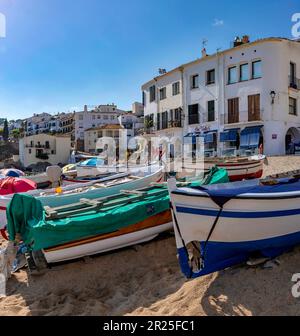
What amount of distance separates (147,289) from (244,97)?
949 inches

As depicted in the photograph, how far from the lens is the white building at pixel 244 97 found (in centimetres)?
2467

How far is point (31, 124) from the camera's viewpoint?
4176 inches

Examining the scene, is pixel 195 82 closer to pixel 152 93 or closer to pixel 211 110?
pixel 211 110

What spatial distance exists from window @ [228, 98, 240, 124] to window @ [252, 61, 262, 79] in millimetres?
2417

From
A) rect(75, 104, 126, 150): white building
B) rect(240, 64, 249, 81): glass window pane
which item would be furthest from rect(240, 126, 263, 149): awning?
rect(75, 104, 126, 150): white building

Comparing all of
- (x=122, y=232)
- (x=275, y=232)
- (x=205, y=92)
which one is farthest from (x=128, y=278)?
(x=205, y=92)

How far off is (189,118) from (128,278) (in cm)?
2687

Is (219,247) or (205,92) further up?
(205,92)

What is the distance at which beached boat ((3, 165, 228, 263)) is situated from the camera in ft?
18.6

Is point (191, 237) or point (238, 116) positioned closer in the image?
point (191, 237)

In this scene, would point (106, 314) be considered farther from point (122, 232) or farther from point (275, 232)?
point (275, 232)

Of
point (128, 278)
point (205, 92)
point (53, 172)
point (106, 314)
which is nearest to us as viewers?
point (106, 314)

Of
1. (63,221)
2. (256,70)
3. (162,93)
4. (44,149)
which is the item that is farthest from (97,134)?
(63,221)

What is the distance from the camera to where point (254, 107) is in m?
25.5
